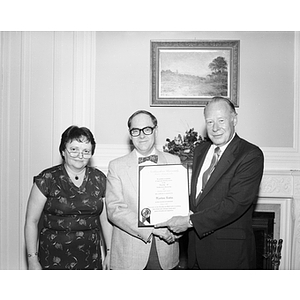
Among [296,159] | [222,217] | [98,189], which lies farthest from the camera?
[296,159]

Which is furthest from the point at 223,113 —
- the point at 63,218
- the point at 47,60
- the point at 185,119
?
the point at 47,60

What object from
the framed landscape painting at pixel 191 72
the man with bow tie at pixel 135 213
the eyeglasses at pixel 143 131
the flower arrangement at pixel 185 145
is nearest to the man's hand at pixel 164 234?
the man with bow tie at pixel 135 213

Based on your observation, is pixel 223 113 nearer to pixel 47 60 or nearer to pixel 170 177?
pixel 170 177

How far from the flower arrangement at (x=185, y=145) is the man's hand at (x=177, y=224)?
1.26m

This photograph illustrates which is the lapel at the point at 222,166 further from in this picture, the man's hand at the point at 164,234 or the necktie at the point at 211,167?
the man's hand at the point at 164,234

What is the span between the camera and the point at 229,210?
2.41 meters

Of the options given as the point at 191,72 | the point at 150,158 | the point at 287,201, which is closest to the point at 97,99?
the point at 191,72

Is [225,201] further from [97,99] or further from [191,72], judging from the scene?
[97,99]

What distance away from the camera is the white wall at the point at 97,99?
402 cm

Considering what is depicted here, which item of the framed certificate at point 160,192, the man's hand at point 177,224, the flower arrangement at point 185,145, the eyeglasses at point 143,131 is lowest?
the man's hand at point 177,224

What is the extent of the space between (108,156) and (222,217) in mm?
1948

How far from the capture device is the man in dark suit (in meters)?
2.44

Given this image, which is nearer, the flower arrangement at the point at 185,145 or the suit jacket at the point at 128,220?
the suit jacket at the point at 128,220

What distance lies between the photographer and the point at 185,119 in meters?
4.08
